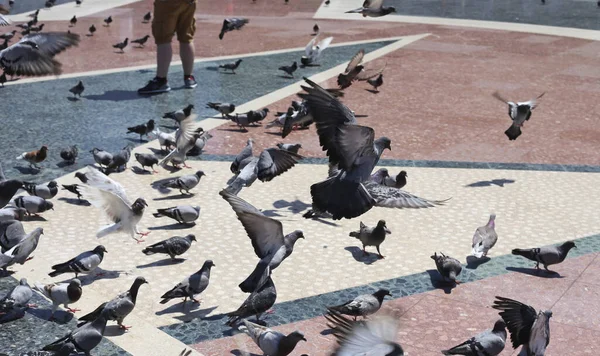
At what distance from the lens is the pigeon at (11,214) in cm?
649

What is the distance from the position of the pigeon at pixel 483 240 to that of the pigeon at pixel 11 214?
3.60 m

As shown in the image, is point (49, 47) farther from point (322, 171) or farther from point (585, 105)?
point (585, 105)

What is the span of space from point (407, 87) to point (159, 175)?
217 inches

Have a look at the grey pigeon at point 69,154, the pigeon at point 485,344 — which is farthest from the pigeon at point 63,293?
the grey pigeon at point 69,154

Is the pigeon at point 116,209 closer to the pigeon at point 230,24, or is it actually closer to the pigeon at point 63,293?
the pigeon at point 63,293

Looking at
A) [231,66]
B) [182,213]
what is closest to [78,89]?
[231,66]

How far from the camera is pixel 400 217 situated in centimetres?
738

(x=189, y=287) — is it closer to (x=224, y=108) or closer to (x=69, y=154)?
(x=69, y=154)

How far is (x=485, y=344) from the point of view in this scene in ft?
15.4

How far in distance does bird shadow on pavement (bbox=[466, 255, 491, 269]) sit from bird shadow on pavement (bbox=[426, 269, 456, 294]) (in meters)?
0.31

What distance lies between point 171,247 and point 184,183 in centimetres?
155

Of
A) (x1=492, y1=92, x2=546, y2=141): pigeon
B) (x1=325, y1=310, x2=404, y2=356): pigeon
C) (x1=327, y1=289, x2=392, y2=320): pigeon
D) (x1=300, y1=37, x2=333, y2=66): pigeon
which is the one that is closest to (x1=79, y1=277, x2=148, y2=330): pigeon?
(x1=327, y1=289, x2=392, y2=320): pigeon

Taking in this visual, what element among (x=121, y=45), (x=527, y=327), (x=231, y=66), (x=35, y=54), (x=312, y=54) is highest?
(x=35, y=54)

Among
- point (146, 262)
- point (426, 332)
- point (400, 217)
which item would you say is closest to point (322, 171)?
point (400, 217)
